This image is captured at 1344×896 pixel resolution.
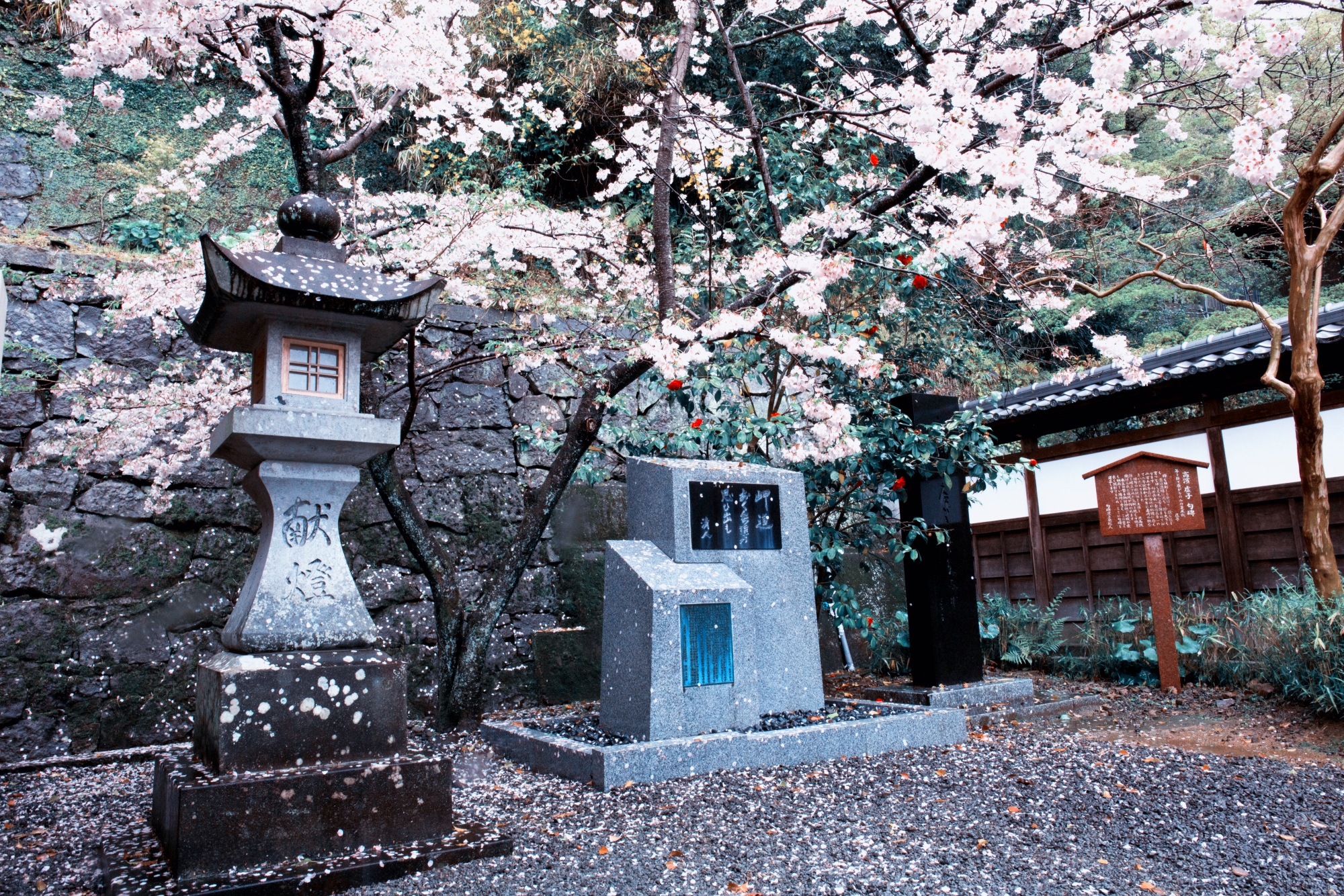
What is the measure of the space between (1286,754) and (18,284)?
27.2 feet

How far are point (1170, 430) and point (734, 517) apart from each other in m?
5.45

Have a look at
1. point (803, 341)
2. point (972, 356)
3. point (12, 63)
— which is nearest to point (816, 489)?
point (803, 341)

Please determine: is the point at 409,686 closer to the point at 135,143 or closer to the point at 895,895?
the point at 895,895

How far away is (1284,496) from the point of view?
705cm

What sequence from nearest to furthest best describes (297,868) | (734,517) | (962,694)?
(297,868) → (734,517) → (962,694)

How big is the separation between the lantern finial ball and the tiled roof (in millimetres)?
4611

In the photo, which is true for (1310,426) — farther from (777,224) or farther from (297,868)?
(297,868)

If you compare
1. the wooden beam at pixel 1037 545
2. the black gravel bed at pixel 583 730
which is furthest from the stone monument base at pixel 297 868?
the wooden beam at pixel 1037 545

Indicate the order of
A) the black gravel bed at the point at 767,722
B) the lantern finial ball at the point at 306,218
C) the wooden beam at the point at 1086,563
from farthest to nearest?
the wooden beam at the point at 1086,563 → the black gravel bed at the point at 767,722 → the lantern finial ball at the point at 306,218

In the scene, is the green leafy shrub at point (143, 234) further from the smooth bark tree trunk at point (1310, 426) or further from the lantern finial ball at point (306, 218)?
the smooth bark tree trunk at point (1310, 426)

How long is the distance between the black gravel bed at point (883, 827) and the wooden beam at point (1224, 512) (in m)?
3.83

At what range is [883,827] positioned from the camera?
Result: 3082 mm

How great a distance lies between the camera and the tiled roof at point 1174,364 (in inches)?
255

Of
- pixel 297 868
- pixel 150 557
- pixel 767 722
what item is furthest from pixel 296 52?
pixel 767 722
